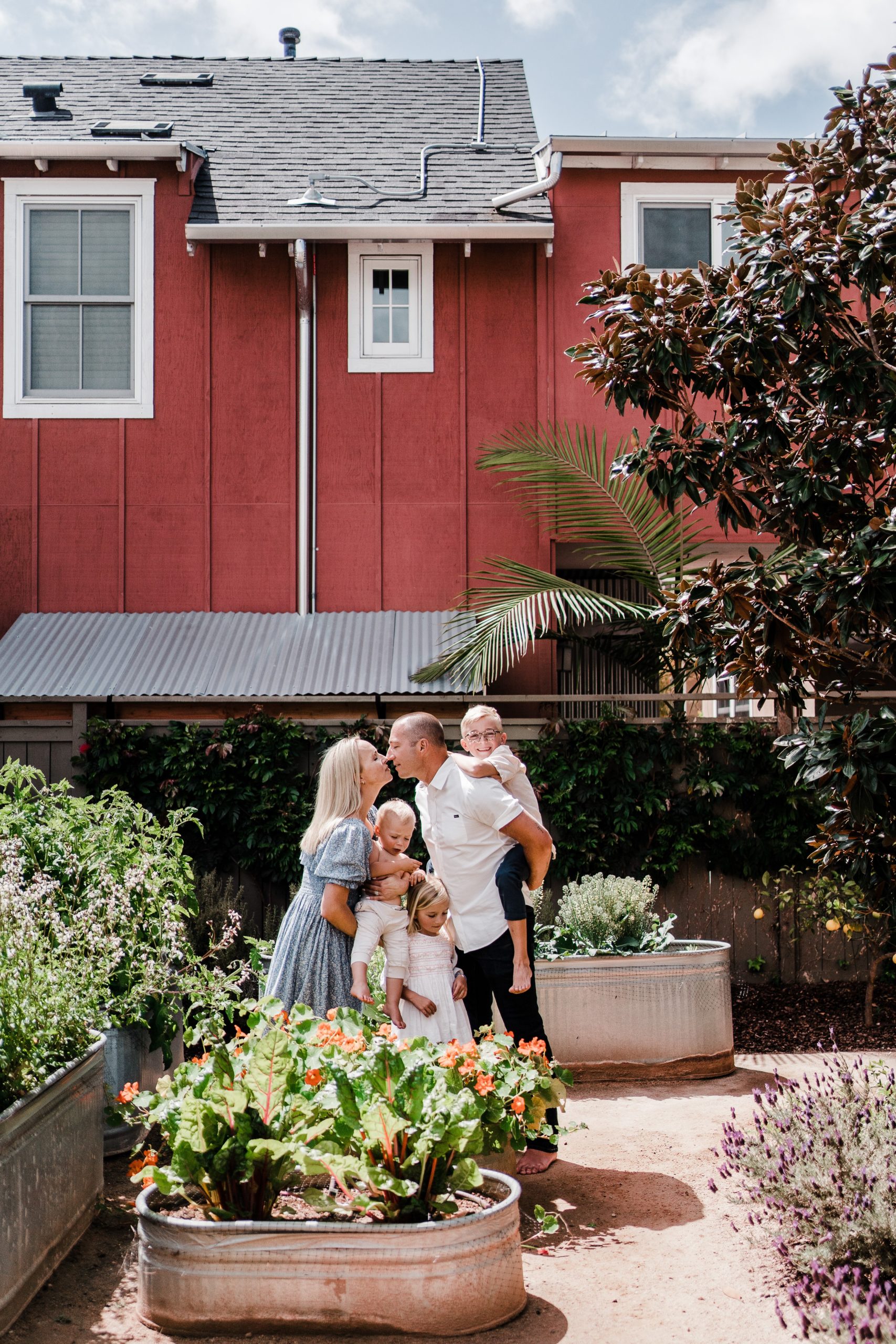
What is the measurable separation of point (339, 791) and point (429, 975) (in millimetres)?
792

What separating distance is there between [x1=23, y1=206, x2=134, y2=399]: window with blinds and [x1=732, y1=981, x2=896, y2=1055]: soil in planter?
6.31 m

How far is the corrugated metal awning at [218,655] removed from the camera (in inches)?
325

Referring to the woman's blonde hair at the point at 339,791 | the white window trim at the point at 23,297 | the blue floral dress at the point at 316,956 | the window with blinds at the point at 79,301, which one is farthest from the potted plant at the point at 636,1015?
the window with blinds at the point at 79,301

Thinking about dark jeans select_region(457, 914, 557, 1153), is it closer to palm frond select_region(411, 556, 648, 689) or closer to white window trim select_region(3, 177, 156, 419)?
palm frond select_region(411, 556, 648, 689)

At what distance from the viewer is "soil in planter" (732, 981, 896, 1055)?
22.3 feet

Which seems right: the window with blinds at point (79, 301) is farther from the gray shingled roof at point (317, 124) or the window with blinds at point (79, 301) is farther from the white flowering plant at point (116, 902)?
the white flowering plant at point (116, 902)

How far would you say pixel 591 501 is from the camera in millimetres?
8852

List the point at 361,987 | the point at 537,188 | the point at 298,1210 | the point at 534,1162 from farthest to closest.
Answer: the point at 537,188
the point at 534,1162
the point at 361,987
the point at 298,1210

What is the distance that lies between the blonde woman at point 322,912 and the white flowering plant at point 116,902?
0.30 m

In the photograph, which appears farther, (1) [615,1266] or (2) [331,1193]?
(1) [615,1266]

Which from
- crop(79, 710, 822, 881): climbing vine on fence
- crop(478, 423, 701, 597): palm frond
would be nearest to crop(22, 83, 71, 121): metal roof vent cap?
crop(478, 423, 701, 597): palm frond

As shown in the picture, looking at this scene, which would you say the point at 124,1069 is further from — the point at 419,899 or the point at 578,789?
the point at 578,789

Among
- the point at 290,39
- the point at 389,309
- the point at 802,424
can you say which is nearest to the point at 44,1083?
the point at 802,424

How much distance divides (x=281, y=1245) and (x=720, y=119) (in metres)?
8.79
